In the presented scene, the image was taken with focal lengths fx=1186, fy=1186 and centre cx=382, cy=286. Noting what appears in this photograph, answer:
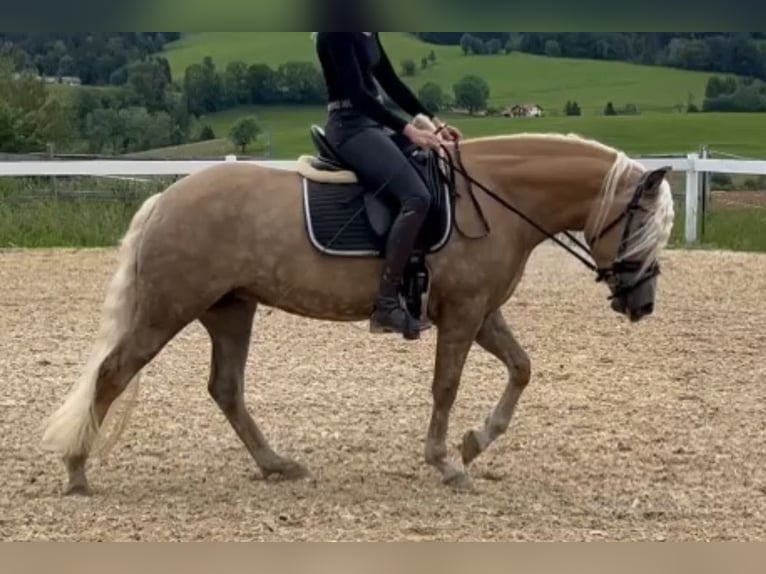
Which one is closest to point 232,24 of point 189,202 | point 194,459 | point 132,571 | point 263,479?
point 132,571

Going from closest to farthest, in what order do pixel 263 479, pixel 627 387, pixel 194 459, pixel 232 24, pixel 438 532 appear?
pixel 232 24, pixel 438 532, pixel 263 479, pixel 194 459, pixel 627 387

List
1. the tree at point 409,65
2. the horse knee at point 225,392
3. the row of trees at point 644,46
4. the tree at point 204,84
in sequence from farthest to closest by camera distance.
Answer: the horse knee at point 225,392 → the tree at point 409,65 → the tree at point 204,84 → the row of trees at point 644,46

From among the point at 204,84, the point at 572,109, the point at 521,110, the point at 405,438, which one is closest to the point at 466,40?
the point at 204,84

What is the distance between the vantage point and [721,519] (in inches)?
189

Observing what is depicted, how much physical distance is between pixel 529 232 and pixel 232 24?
4.70 m

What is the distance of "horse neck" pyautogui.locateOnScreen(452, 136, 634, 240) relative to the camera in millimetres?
5293

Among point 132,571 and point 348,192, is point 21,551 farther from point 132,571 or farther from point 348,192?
point 348,192

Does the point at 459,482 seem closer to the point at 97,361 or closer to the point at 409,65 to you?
the point at 97,361

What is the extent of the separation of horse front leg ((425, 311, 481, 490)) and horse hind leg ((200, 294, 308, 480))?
2.10 feet

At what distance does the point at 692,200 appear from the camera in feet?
49.3

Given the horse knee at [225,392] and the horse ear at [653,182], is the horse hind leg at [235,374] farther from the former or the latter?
the horse ear at [653,182]

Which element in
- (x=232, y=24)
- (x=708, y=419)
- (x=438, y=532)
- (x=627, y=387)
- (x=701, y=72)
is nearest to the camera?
(x=232, y=24)

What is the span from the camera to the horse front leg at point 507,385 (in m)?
5.43

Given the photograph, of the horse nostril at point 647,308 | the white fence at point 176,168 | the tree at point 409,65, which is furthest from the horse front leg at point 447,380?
the white fence at point 176,168
